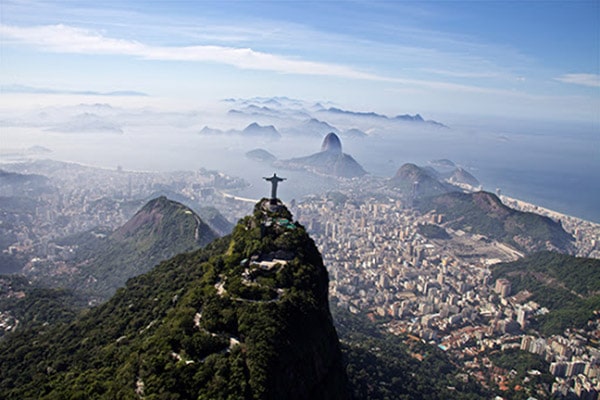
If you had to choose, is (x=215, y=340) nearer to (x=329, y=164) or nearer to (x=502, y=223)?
(x=502, y=223)

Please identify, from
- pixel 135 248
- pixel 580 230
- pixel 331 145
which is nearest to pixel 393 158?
pixel 331 145

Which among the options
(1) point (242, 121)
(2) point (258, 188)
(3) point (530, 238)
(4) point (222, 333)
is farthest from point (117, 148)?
(4) point (222, 333)

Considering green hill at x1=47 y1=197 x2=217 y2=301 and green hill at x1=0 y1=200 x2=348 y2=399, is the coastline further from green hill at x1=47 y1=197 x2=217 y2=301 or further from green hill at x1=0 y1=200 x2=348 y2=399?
green hill at x1=0 y1=200 x2=348 y2=399

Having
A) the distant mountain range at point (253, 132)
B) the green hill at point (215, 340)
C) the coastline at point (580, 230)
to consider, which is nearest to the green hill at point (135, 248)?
the green hill at point (215, 340)

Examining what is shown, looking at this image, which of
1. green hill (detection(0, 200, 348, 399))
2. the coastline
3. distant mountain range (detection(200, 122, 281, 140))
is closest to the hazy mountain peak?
distant mountain range (detection(200, 122, 281, 140))

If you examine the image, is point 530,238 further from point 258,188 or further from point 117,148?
point 117,148

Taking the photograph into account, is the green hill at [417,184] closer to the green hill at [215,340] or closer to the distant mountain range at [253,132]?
the distant mountain range at [253,132]
